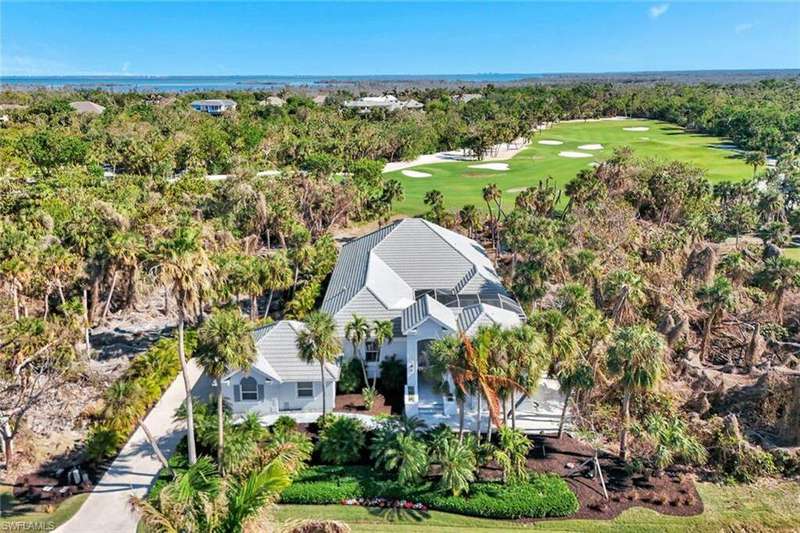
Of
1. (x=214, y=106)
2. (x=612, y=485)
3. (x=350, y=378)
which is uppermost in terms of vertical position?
(x=214, y=106)

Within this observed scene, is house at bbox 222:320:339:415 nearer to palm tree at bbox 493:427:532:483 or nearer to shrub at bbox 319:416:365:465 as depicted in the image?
shrub at bbox 319:416:365:465

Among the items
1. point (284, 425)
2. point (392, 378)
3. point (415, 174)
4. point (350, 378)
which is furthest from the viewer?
point (415, 174)

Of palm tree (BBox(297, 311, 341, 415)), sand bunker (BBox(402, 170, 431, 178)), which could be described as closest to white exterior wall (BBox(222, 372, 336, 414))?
palm tree (BBox(297, 311, 341, 415))

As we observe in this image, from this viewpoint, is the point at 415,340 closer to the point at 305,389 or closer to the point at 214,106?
the point at 305,389

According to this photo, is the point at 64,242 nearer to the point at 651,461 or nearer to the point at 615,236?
the point at 651,461

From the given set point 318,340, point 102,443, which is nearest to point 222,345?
point 318,340
